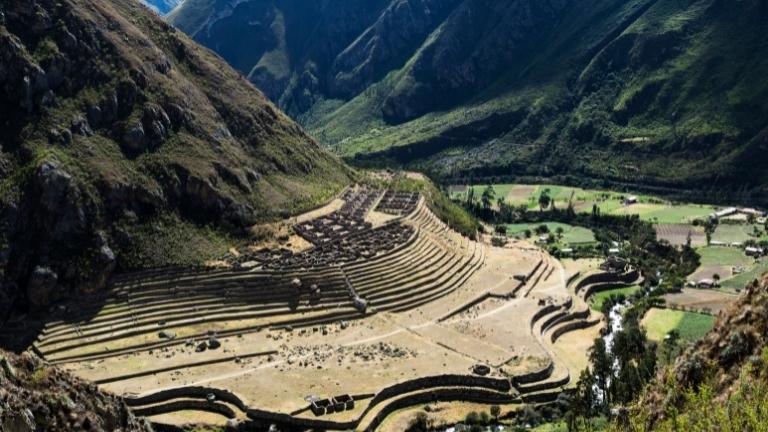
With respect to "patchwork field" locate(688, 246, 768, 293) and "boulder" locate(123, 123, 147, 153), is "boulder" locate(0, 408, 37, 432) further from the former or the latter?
"patchwork field" locate(688, 246, 768, 293)

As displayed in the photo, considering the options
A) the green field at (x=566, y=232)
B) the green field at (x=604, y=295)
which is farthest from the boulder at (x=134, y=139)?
the green field at (x=566, y=232)

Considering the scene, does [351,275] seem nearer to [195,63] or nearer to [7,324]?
[7,324]

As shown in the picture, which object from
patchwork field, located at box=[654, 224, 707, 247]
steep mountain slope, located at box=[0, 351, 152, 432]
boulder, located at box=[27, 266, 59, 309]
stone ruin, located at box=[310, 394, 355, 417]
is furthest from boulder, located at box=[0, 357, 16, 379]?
patchwork field, located at box=[654, 224, 707, 247]

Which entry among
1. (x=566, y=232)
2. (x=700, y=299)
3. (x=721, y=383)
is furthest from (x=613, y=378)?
(x=566, y=232)

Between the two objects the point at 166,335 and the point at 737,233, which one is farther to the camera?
the point at 737,233

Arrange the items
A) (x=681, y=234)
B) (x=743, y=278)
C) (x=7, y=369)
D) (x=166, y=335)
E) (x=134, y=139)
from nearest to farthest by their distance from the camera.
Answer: (x=7, y=369)
(x=166, y=335)
(x=134, y=139)
(x=743, y=278)
(x=681, y=234)

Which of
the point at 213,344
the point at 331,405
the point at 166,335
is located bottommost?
the point at 166,335

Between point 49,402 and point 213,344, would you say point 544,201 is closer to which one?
point 213,344

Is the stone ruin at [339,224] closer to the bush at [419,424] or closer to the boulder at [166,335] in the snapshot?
the boulder at [166,335]

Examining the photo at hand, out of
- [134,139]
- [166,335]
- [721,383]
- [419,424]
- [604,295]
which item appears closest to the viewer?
[721,383]
